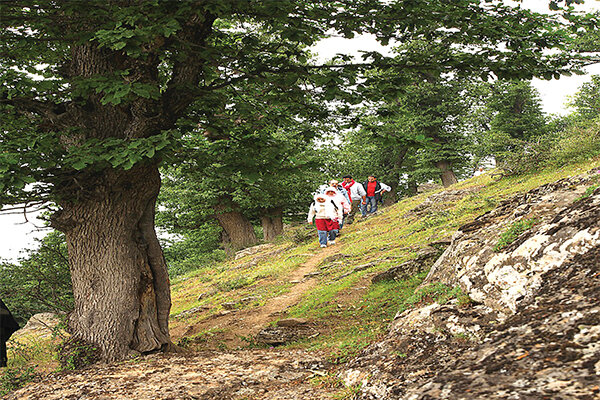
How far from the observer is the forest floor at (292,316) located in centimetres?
504

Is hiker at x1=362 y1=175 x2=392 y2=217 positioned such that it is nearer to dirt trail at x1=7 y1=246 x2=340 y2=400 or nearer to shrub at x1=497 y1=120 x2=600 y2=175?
shrub at x1=497 y1=120 x2=600 y2=175

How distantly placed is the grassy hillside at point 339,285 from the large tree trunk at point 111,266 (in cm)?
165

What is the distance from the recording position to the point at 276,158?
24.0ft

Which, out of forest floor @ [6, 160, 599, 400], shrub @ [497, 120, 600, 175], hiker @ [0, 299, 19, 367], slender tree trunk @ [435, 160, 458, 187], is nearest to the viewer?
forest floor @ [6, 160, 599, 400]

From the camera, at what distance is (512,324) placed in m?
3.20

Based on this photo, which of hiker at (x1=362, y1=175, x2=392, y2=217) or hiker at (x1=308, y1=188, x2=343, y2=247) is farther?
hiker at (x1=362, y1=175, x2=392, y2=217)

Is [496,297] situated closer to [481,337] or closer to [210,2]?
[481,337]

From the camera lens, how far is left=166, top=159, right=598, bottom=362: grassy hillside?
7238 mm

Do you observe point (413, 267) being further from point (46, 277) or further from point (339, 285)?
point (46, 277)

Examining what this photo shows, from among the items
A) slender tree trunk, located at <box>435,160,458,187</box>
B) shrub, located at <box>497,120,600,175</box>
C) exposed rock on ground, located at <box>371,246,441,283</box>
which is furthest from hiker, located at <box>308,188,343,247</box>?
slender tree trunk, located at <box>435,160,458,187</box>

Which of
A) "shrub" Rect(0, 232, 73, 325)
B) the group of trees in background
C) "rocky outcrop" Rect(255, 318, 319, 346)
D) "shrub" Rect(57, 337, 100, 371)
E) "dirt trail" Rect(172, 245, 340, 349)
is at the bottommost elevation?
"dirt trail" Rect(172, 245, 340, 349)

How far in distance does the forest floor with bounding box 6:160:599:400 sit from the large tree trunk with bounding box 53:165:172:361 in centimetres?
62

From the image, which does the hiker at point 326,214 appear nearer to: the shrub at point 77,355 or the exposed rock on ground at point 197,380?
Result: the exposed rock on ground at point 197,380

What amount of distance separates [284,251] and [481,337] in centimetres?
1634
